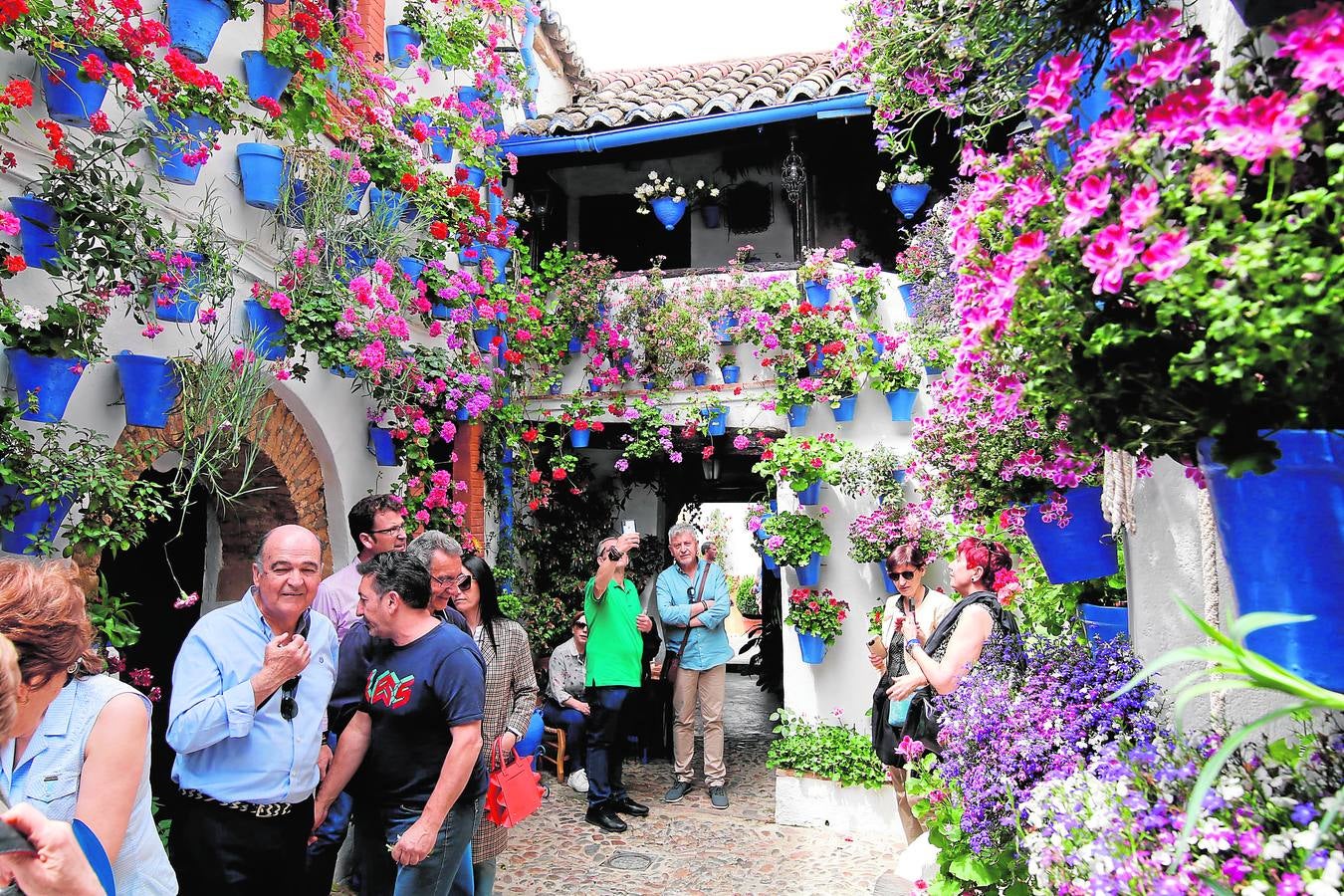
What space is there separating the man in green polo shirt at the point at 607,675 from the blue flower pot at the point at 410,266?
2.35 metres

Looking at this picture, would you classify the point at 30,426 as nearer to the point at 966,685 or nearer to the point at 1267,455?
the point at 966,685


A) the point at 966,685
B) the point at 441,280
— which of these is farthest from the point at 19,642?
the point at 441,280

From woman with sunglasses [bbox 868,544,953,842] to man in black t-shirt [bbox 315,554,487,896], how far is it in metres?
2.10

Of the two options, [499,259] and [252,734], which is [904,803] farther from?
[499,259]

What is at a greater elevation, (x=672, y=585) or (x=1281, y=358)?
(x=1281, y=358)

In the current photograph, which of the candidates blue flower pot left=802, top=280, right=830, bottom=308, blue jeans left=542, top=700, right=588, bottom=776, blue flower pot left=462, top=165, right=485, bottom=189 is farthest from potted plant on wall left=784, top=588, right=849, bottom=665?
blue flower pot left=462, top=165, right=485, bottom=189

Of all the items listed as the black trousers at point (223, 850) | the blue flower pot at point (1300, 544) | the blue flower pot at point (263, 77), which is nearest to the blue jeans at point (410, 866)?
the black trousers at point (223, 850)

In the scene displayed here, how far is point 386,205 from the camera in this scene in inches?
221

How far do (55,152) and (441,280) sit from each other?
2822mm

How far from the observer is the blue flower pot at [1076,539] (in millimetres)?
2572

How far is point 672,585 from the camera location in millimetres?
7395

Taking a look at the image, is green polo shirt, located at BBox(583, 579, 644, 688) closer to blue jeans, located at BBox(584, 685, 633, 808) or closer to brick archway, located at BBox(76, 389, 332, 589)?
blue jeans, located at BBox(584, 685, 633, 808)

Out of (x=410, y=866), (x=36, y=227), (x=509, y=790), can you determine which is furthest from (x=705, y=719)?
(x=36, y=227)

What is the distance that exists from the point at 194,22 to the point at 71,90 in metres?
0.76
